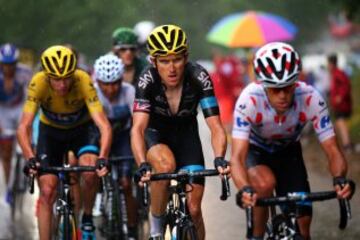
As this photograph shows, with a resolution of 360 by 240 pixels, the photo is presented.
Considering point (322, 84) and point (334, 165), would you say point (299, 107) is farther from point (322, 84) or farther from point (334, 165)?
point (322, 84)

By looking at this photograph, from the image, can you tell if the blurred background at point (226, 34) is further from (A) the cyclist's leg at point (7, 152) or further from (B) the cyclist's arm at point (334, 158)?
(B) the cyclist's arm at point (334, 158)

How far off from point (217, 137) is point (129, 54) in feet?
13.7

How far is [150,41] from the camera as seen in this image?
27.0 feet

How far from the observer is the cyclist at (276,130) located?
7.09 m

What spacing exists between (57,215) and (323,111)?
2665 millimetres

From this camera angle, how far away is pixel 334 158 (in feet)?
23.5

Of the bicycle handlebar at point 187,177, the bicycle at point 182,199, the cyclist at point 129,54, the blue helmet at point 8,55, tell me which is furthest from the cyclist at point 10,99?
the bicycle handlebar at point 187,177

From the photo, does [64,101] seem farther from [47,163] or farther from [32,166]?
[32,166]

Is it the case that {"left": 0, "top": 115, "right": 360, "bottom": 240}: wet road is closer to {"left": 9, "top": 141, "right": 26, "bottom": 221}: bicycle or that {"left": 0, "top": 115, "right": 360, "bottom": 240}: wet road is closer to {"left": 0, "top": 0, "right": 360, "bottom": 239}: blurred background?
{"left": 0, "top": 0, "right": 360, "bottom": 239}: blurred background

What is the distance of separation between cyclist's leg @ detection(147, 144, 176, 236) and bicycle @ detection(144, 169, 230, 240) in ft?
0.41

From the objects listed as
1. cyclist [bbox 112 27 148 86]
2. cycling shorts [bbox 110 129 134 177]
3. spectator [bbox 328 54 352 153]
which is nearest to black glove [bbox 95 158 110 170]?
cycling shorts [bbox 110 129 134 177]

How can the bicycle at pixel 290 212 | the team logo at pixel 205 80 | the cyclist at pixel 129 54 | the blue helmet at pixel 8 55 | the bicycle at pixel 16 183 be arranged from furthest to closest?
the blue helmet at pixel 8 55 < the bicycle at pixel 16 183 < the cyclist at pixel 129 54 < the team logo at pixel 205 80 < the bicycle at pixel 290 212

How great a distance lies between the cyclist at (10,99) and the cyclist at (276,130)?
678cm

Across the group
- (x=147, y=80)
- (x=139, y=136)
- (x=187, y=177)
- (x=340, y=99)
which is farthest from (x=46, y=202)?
(x=340, y=99)
